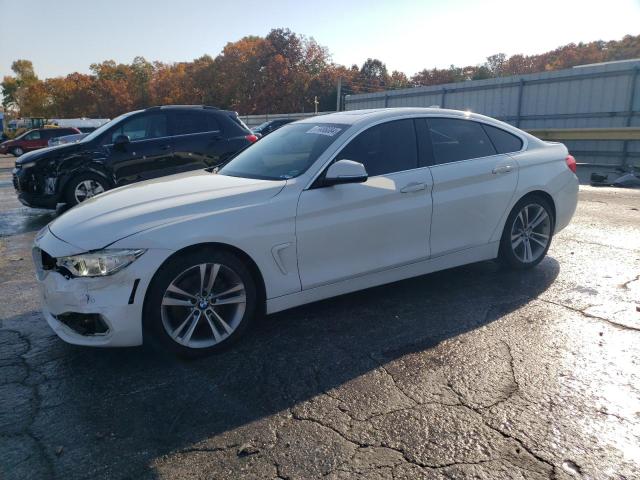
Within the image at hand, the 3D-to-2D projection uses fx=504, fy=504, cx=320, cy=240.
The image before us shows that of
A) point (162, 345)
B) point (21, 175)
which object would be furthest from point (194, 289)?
point (21, 175)

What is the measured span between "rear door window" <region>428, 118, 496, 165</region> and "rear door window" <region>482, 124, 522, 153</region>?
69 millimetres

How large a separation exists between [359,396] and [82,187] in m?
Answer: 7.45

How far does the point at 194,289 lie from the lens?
3.41 metres

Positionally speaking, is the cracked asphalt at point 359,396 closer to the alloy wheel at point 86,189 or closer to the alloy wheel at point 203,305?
the alloy wheel at point 203,305

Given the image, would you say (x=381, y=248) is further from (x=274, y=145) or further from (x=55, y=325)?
(x=55, y=325)

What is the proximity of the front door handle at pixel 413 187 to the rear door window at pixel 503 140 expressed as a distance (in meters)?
1.19

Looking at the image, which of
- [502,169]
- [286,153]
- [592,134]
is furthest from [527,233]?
[592,134]

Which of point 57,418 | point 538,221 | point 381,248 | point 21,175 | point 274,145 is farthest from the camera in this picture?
point 21,175

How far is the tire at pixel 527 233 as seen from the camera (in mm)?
4957

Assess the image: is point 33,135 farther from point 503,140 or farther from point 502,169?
point 502,169

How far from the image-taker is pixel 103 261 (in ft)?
10.3

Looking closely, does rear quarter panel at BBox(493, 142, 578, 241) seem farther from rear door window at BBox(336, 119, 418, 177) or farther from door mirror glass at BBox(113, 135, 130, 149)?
door mirror glass at BBox(113, 135, 130, 149)

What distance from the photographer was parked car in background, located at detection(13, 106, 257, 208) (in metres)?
8.61

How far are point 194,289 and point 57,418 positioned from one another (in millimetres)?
1084
